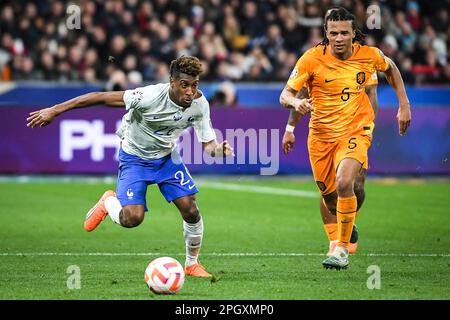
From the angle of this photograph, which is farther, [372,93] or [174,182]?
[372,93]

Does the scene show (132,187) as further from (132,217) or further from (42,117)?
(42,117)

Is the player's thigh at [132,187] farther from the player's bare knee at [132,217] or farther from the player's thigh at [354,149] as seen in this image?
the player's thigh at [354,149]

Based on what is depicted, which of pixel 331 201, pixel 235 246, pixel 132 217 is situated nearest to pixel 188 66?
pixel 132 217

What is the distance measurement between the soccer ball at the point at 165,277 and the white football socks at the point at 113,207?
1.32 m

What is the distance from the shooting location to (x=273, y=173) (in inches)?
824

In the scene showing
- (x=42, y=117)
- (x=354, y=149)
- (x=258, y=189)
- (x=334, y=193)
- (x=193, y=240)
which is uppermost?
(x=42, y=117)

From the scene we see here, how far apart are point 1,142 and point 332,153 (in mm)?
10730

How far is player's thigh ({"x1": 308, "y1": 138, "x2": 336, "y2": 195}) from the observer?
34.9 ft

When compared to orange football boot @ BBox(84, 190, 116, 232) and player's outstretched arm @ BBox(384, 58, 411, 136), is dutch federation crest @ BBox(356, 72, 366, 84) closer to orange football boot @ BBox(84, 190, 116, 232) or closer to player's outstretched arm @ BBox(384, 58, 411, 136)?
player's outstretched arm @ BBox(384, 58, 411, 136)

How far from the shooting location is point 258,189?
1900cm

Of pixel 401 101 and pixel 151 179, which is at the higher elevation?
pixel 401 101

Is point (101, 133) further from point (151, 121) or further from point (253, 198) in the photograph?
point (151, 121)

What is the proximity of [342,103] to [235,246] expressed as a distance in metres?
2.38
